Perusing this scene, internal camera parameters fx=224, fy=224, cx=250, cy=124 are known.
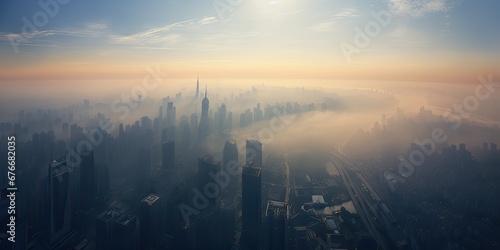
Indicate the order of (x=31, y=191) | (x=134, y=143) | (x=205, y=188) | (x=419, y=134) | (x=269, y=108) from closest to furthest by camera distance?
(x=31, y=191) < (x=205, y=188) < (x=134, y=143) < (x=419, y=134) < (x=269, y=108)

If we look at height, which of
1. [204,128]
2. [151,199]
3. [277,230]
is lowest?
[277,230]

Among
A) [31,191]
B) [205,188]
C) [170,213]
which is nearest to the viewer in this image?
[170,213]

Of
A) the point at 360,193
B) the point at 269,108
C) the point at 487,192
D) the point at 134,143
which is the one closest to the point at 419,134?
the point at 487,192

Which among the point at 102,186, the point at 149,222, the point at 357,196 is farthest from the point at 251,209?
the point at 102,186

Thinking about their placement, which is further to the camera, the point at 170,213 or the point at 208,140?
the point at 208,140

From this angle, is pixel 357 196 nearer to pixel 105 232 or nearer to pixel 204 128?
pixel 105 232

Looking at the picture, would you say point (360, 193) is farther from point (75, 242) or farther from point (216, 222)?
point (75, 242)

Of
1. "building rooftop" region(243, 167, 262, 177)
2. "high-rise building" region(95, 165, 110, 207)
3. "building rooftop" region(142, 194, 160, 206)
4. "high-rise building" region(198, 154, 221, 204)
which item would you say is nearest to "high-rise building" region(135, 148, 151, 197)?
"high-rise building" region(95, 165, 110, 207)
